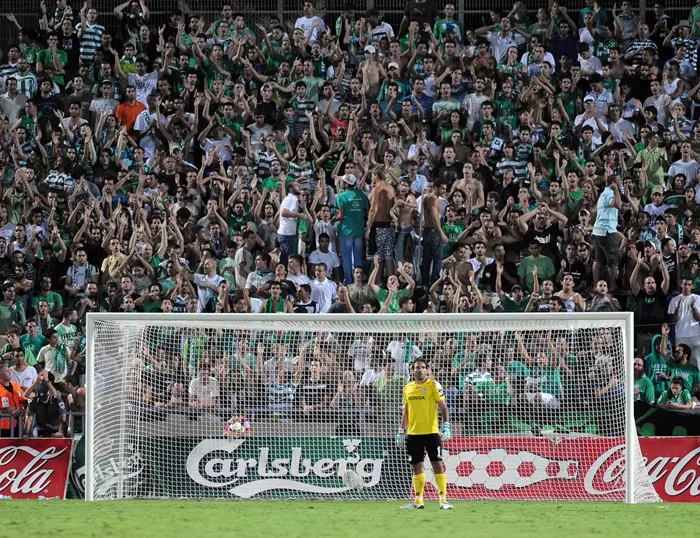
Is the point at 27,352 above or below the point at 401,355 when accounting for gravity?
below

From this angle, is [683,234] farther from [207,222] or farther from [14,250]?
[14,250]

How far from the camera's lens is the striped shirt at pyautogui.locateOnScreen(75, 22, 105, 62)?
2364 cm

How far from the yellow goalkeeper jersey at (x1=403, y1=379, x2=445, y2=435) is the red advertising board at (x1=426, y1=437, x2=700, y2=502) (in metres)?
2.01

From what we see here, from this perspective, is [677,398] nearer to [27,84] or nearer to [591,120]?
[591,120]

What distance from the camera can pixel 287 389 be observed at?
15453mm

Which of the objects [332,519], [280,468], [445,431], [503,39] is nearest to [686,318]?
[445,431]

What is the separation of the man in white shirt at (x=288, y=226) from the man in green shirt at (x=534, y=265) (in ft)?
11.7

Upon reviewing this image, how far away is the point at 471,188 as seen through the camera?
2030cm

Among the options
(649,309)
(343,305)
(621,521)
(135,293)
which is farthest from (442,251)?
(621,521)

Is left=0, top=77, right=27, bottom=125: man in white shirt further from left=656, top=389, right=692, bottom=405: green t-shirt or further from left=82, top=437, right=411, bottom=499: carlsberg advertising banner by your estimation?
left=656, top=389, right=692, bottom=405: green t-shirt

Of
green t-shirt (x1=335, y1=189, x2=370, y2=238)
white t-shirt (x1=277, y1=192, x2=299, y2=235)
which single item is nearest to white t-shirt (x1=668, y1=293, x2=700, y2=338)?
green t-shirt (x1=335, y1=189, x2=370, y2=238)

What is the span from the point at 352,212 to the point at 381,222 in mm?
523

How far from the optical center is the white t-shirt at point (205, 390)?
15398 millimetres

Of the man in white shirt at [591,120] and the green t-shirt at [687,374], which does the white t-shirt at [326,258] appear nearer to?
the man in white shirt at [591,120]
